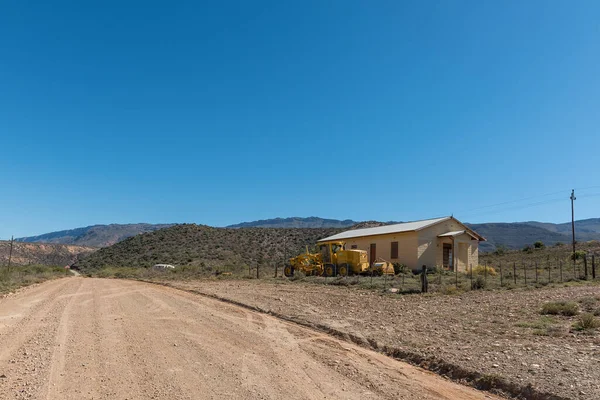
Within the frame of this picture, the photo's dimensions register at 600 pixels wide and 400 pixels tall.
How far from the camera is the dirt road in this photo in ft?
22.1

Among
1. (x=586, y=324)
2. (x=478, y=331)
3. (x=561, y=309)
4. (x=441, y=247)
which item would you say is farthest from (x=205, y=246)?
(x=586, y=324)

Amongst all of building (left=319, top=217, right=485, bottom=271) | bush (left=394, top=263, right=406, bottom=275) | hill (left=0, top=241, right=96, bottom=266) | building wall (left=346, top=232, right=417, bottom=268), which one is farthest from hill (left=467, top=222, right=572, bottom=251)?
bush (left=394, top=263, right=406, bottom=275)

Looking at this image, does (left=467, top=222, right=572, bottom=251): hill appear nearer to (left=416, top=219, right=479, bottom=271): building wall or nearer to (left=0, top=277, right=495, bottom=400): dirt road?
(left=416, top=219, right=479, bottom=271): building wall

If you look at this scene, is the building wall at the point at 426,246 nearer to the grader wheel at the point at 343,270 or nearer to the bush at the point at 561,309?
the grader wheel at the point at 343,270

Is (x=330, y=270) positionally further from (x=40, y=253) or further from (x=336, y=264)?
(x=40, y=253)

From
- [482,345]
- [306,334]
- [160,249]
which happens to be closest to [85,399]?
[306,334]

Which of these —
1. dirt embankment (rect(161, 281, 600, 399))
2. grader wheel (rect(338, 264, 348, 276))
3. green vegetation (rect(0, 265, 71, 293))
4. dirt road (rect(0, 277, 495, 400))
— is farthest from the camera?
grader wheel (rect(338, 264, 348, 276))

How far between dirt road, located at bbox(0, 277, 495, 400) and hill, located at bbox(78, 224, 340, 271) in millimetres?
48532

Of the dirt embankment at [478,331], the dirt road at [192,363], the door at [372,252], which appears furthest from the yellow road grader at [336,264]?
the dirt road at [192,363]

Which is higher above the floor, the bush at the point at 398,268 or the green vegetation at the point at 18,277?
the bush at the point at 398,268

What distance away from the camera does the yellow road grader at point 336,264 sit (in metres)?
33.3

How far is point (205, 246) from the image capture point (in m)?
72.5

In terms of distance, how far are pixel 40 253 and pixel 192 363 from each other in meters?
109

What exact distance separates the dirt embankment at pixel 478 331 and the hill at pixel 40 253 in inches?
3494
